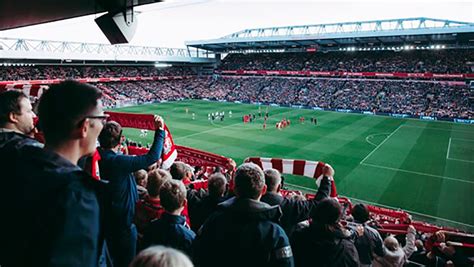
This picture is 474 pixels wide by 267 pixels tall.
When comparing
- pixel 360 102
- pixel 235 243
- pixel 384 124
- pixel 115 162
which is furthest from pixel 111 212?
pixel 360 102

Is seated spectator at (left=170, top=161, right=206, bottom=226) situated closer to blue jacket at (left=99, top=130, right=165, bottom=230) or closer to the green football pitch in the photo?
blue jacket at (left=99, top=130, right=165, bottom=230)

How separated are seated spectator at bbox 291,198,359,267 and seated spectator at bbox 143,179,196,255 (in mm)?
1115

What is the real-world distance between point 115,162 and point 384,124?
36924 millimetres

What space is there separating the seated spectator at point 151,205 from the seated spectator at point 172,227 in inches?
25.7

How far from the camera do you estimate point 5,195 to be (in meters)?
1.66

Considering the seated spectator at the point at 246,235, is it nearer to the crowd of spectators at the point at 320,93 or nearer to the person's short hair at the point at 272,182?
the person's short hair at the point at 272,182

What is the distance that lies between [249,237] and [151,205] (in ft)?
5.73

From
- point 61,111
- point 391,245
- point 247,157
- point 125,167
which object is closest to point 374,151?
point 247,157

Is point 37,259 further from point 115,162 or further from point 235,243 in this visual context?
point 115,162

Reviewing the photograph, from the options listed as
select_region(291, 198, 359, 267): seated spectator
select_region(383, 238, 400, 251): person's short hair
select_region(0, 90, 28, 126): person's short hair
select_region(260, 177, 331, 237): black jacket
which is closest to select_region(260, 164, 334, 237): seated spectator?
select_region(260, 177, 331, 237): black jacket

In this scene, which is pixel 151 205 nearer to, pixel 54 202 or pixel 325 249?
pixel 325 249

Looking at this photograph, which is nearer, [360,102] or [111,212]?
[111,212]

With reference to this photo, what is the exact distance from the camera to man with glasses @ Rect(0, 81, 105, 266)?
148 cm

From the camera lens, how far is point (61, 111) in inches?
71.9
